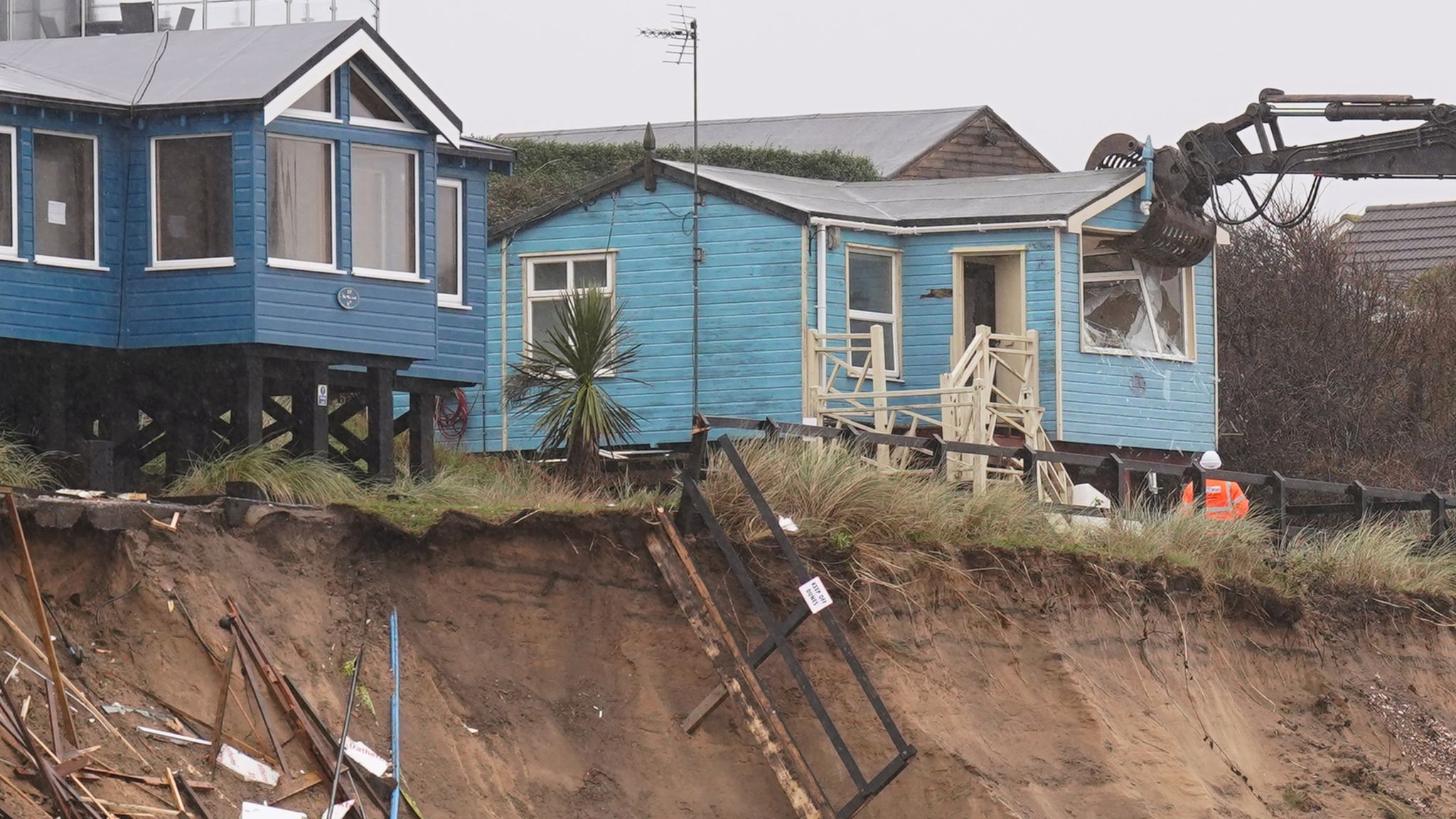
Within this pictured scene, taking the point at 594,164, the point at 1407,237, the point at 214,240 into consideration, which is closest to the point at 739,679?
the point at 214,240

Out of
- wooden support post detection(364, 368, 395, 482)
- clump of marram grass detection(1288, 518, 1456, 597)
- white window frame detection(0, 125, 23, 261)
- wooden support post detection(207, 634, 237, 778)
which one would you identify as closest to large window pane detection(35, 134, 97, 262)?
white window frame detection(0, 125, 23, 261)

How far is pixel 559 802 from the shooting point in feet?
49.7

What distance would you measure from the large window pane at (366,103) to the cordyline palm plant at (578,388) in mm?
2478

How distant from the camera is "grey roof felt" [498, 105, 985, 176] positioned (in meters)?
40.8

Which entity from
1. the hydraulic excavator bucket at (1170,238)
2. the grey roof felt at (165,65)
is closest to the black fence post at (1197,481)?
the hydraulic excavator bucket at (1170,238)

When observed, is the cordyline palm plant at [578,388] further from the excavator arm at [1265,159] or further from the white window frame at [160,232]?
the excavator arm at [1265,159]

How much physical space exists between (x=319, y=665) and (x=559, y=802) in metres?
2.00

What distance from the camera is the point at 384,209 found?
1950 centimetres

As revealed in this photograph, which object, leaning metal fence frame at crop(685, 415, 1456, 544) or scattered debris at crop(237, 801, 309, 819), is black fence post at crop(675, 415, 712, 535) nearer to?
leaning metal fence frame at crop(685, 415, 1456, 544)

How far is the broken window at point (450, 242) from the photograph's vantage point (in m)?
21.4

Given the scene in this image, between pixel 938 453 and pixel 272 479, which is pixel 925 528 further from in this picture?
pixel 272 479

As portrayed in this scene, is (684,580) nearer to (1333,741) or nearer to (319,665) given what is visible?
(319,665)

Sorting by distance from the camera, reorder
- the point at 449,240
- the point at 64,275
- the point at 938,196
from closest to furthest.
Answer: the point at 64,275
the point at 449,240
the point at 938,196

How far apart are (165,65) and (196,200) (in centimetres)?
185
